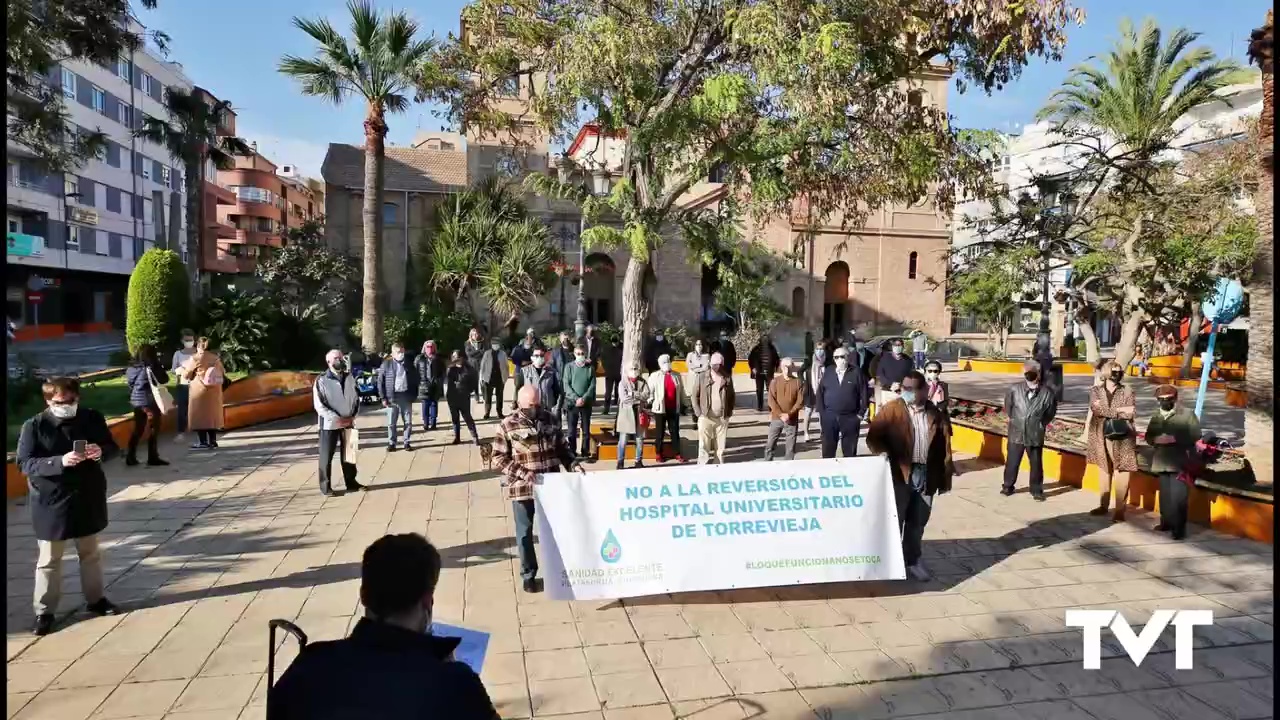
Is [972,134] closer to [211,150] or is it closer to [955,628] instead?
[955,628]

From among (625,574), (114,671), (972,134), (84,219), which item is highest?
(84,219)

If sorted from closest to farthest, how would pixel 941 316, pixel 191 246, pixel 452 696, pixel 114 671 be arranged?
pixel 452 696
pixel 114 671
pixel 191 246
pixel 941 316

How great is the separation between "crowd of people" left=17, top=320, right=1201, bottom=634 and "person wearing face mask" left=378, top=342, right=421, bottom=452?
0.10 feet

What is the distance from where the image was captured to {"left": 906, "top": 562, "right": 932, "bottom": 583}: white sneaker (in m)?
6.87

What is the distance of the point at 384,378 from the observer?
12633 mm

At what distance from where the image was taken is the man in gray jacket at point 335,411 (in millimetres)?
9336

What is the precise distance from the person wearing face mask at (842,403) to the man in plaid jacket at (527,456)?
4.74 m

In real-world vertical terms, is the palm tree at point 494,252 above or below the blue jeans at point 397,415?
above

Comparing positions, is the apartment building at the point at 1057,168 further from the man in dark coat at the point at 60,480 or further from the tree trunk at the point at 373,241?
the man in dark coat at the point at 60,480

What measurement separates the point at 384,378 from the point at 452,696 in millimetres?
11023

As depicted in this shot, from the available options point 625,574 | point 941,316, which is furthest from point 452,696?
point 941,316

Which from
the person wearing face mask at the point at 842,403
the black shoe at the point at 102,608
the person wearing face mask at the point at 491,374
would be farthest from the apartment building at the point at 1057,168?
the black shoe at the point at 102,608

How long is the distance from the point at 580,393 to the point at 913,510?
18.9ft

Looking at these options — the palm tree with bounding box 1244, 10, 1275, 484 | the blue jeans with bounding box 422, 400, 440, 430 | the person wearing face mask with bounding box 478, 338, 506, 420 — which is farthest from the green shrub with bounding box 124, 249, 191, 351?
the palm tree with bounding box 1244, 10, 1275, 484
